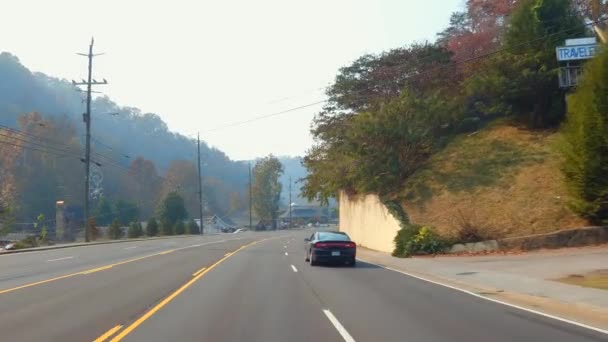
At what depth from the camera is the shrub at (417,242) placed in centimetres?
2792

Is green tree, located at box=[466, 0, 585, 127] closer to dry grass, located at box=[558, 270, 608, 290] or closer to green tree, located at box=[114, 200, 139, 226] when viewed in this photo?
dry grass, located at box=[558, 270, 608, 290]

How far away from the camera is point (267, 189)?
137m

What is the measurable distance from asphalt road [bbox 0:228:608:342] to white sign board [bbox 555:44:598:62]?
59.1 feet

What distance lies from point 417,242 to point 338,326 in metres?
18.4

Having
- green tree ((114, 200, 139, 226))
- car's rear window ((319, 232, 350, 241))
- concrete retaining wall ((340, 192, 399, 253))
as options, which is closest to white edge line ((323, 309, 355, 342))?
car's rear window ((319, 232, 350, 241))

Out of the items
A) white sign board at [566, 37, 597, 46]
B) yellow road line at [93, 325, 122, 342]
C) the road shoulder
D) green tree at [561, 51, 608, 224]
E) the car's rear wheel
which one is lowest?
the road shoulder

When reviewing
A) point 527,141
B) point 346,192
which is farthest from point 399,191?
point 346,192

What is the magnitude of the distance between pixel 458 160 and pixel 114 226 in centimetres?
4562

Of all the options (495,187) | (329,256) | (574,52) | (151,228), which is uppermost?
(574,52)

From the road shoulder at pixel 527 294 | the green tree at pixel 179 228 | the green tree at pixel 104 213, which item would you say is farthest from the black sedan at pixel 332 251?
the green tree at pixel 104 213

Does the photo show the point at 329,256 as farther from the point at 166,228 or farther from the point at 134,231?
the point at 166,228

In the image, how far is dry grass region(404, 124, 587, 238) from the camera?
1084 inches

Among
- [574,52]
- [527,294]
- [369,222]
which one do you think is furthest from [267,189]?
[527,294]

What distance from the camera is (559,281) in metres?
16.0
